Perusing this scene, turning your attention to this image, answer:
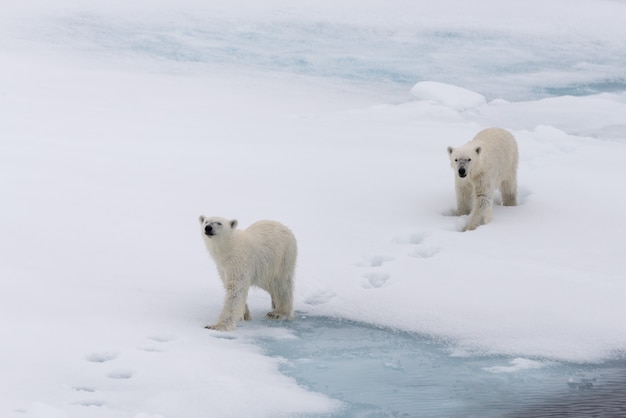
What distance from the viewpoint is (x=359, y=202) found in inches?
329

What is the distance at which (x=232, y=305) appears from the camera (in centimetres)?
594

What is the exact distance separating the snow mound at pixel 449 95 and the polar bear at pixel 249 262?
293 inches

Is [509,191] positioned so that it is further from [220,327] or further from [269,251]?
[220,327]

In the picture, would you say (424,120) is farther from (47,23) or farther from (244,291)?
Result: (47,23)

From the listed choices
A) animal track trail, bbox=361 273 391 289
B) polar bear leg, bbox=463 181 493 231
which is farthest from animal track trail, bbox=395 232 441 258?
polar bear leg, bbox=463 181 493 231

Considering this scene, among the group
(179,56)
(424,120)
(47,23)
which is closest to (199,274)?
(424,120)

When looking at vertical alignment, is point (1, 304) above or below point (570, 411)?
above

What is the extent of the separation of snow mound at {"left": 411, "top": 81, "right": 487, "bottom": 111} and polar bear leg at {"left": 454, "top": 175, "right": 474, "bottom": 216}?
5392mm

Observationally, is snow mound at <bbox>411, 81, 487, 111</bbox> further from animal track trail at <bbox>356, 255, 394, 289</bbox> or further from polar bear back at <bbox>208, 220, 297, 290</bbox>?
polar bear back at <bbox>208, 220, 297, 290</bbox>

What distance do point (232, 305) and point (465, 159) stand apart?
267cm

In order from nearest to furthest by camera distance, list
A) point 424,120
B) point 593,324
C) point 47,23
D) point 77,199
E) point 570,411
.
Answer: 1. point 570,411
2. point 593,324
3. point 77,199
4. point 424,120
5. point 47,23

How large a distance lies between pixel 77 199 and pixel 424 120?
17.8 ft

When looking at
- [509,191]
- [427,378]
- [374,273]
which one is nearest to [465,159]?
[509,191]

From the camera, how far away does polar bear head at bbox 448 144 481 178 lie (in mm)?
7680
